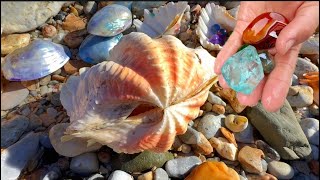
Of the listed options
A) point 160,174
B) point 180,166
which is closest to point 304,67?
point 180,166

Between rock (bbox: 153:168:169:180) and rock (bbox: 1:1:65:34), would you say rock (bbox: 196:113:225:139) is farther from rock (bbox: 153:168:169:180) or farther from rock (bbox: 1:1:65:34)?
rock (bbox: 1:1:65:34)

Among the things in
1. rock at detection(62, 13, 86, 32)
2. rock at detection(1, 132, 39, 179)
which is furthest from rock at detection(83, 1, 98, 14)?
rock at detection(1, 132, 39, 179)

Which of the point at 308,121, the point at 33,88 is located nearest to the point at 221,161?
the point at 308,121

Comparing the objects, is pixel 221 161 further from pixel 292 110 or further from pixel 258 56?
pixel 258 56

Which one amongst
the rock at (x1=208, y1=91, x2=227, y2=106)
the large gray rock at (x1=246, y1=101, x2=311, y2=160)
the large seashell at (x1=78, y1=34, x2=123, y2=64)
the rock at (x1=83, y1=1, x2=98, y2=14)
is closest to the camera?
the large gray rock at (x1=246, y1=101, x2=311, y2=160)

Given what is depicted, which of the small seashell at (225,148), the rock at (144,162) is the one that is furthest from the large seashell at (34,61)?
the small seashell at (225,148)

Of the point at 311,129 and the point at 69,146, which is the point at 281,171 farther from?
the point at 69,146

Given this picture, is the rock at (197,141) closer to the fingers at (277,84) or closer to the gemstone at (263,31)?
the fingers at (277,84)
